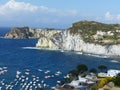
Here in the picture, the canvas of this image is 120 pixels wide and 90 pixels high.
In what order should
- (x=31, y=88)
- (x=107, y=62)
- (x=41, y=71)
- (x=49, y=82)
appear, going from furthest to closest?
(x=107, y=62)
(x=41, y=71)
(x=49, y=82)
(x=31, y=88)

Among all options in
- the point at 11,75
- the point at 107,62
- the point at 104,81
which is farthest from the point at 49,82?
the point at 107,62

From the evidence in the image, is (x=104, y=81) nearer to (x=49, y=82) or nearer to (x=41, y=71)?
(x=49, y=82)

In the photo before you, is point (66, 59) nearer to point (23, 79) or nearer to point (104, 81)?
point (23, 79)

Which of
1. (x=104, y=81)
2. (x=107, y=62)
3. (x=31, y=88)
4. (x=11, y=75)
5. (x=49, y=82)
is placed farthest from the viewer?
(x=107, y=62)

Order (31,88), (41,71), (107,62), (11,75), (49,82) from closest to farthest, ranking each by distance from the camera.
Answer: (31,88) < (49,82) < (11,75) < (41,71) < (107,62)

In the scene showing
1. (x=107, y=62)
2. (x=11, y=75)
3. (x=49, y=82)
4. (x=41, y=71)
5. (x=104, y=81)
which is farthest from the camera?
(x=107, y=62)

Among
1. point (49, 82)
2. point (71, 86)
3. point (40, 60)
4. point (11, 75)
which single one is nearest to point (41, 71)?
point (11, 75)

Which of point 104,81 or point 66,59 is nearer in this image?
point 104,81

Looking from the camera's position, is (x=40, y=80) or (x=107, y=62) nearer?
(x=40, y=80)
